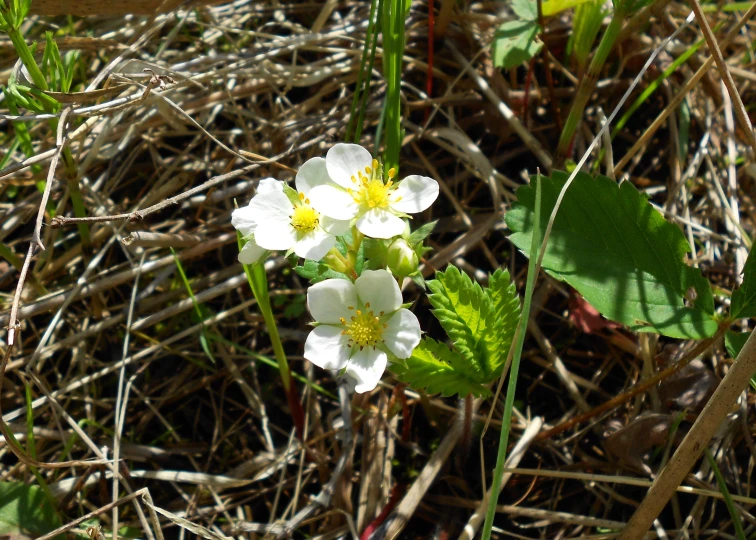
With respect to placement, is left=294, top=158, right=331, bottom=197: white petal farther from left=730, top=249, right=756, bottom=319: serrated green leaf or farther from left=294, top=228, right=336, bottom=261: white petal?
left=730, top=249, right=756, bottom=319: serrated green leaf

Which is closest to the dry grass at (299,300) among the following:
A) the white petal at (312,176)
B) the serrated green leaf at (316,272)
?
the white petal at (312,176)

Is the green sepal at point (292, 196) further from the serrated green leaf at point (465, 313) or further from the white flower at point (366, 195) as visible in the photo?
the serrated green leaf at point (465, 313)

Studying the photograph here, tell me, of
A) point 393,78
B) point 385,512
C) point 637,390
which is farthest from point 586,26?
point 385,512

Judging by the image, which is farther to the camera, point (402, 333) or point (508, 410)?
point (402, 333)

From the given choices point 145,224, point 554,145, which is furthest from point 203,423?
point 554,145

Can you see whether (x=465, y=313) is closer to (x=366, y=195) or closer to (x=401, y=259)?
(x=401, y=259)

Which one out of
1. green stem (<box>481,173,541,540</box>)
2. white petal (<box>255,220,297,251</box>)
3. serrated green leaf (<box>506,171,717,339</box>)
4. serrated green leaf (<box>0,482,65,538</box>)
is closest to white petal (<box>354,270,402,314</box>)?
white petal (<box>255,220,297,251</box>)
